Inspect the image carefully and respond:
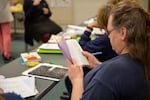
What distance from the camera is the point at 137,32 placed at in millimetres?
1172

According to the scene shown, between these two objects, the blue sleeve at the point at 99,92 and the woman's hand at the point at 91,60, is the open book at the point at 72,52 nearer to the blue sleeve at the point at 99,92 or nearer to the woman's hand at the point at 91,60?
the woman's hand at the point at 91,60

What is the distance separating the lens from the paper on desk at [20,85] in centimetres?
168

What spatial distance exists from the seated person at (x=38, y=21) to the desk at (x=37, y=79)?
1562mm

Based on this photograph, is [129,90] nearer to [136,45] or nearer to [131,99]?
[131,99]

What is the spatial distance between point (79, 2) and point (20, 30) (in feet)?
4.68

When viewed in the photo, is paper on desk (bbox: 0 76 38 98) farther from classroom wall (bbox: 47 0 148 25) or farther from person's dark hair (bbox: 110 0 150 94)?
classroom wall (bbox: 47 0 148 25)

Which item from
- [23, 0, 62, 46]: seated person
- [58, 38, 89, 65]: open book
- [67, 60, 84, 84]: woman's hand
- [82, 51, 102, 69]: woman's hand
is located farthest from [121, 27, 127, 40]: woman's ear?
[23, 0, 62, 46]: seated person

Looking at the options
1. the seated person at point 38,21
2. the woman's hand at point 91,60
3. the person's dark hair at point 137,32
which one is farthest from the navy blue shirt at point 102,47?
the seated person at point 38,21

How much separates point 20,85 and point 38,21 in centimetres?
245

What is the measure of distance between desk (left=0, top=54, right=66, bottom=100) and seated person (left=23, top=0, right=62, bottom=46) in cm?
156

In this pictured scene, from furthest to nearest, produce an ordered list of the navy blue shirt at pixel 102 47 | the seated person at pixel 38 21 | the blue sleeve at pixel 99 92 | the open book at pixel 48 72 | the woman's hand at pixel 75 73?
the seated person at pixel 38 21, the navy blue shirt at pixel 102 47, the open book at pixel 48 72, the woman's hand at pixel 75 73, the blue sleeve at pixel 99 92

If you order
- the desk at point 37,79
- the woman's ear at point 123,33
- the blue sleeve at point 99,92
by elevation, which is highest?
the woman's ear at point 123,33

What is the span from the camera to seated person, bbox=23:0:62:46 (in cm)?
402

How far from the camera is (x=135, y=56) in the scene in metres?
1.18
